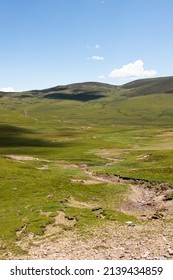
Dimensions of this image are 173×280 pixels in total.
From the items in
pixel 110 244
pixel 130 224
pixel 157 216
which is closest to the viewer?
pixel 110 244

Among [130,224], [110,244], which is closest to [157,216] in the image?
[130,224]

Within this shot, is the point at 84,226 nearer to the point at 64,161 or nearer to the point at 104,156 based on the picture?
the point at 64,161

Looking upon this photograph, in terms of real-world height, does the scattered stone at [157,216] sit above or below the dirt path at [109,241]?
below

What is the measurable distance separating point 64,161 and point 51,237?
59195mm

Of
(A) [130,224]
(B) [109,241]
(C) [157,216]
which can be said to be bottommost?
(C) [157,216]

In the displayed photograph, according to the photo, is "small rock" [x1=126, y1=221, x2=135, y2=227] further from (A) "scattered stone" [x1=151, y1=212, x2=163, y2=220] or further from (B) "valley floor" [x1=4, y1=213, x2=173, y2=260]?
(A) "scattered stone" [x1=151, y1=212, x2=163, y2=220]

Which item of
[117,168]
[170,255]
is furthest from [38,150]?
[170,255]

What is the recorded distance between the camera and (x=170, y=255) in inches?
1125

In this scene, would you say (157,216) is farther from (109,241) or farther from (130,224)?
(109,241)

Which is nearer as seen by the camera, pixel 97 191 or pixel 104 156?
pixel 97 191

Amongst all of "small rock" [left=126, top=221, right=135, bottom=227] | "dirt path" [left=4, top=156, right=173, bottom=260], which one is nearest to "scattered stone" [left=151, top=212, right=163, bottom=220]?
"dirt path" [left=4, top=156, right=173, bottom=260]

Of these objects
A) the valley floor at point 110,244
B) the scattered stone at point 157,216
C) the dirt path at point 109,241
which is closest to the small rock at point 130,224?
the dirt path at point 109,241

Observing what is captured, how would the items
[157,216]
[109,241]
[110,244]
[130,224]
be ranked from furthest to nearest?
[157,216] → [130,224] → [109,241] → [110,244]

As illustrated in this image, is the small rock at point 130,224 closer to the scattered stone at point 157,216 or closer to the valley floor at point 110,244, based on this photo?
the valley floor at point 110,244
